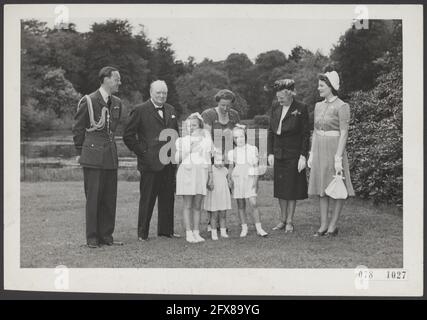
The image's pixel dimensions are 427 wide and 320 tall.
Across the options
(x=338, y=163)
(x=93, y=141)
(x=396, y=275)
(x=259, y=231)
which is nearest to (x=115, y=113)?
(x=93, y=141)

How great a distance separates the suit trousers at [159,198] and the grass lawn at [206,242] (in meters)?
0.18

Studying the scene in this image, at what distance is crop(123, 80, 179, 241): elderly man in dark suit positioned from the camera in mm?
9984

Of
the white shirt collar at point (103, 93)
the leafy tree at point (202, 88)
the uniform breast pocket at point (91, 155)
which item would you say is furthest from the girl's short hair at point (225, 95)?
the uniform breast pocket at point (91, 155)

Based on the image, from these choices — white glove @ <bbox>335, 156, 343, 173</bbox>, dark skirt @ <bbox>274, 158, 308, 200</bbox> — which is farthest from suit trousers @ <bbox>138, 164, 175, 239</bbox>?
white glove @ <bbox>335, 156, 343, 173</bbox>

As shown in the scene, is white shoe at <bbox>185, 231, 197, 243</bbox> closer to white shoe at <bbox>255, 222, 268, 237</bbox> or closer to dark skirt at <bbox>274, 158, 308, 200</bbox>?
white shoe at <bbox>255, 222, 268, 237</bbox>

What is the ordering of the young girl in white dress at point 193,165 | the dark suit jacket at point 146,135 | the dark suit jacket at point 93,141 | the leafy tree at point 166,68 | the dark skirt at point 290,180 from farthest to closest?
the dark skirt at point 290,180 → the leafy tree at point 166,68 → the dark suit jacket at point 146,135 → the young girl in white dress at point 193,165 → the dark suit jacket at point 93,141

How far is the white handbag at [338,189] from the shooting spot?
9938mm

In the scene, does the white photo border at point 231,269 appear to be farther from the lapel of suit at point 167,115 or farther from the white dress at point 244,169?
A: the lapel of suit at point 167,115

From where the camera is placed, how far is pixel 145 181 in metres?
10.1

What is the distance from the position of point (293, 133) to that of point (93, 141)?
94.8 inches

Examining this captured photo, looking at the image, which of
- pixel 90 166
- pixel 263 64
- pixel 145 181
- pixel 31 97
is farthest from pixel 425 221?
pixel 31 97

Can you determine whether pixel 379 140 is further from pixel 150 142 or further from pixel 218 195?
pixel 150 142

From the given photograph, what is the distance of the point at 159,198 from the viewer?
10180mm

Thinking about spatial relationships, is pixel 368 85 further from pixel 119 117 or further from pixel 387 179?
pixel 119 117
